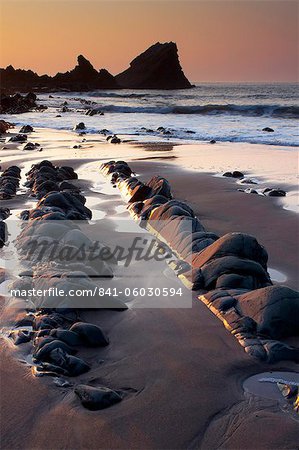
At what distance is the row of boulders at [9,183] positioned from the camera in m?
8.54

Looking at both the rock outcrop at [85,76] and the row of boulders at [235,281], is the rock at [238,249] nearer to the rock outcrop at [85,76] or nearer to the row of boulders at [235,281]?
the row of boulders at [235,281]

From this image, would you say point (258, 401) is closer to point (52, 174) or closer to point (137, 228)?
point (137, 228)

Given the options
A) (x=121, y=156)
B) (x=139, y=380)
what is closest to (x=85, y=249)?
(x=139, y=380)

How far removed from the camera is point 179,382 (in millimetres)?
3260

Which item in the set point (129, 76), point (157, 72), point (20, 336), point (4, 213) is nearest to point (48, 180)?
point (4, 213)

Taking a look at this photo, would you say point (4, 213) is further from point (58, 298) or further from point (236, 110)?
point (236, 110)

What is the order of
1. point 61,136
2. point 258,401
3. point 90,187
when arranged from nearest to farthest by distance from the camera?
1. point 258,401
2. point 90,187
3. point 61,136

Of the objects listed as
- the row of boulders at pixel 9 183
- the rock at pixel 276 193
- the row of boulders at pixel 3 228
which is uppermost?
the row of boulders at pixel 9 183

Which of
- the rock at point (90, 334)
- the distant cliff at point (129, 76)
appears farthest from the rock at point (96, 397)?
the distant cliff at point (129, 76)

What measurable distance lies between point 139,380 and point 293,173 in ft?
26.6

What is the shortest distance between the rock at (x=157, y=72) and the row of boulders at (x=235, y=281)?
122m

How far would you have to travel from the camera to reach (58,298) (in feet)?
13.8

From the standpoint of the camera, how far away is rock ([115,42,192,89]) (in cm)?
12769

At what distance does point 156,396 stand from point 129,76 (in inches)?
5530
